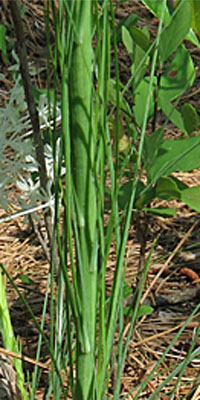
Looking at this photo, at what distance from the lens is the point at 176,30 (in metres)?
0.90

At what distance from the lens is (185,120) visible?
989mm

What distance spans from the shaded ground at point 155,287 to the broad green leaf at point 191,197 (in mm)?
175

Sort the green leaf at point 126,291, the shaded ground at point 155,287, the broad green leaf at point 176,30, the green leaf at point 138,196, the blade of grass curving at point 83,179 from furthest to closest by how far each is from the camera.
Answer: the shaded ground at point 155,287
the green leaf at point 126,291
the green leaf at point 138,196
the broad green leaf at point 176,30
the blade of grass curving at point 83,179

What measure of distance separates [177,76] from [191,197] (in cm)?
26

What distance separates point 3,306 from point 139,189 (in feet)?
1.17

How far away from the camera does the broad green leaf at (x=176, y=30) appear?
85 centimetres

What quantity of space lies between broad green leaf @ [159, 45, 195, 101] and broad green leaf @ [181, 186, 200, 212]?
8.0 inches

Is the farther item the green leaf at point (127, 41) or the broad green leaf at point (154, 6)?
the green leaf at point (127, 41)

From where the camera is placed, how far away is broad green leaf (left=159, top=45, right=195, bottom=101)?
103cm

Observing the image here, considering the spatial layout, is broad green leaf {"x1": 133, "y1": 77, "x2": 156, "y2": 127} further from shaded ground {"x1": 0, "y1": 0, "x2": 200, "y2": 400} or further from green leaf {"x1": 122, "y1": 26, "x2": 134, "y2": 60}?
shaded ground {"x1": 0, "y1": 0, "x2": 200, "y2": 400}

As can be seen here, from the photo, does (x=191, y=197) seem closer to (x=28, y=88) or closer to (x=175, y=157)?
(x=175, y=157)

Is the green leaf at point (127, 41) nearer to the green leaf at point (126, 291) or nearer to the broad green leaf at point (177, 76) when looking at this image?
the broad green leaf at point (177, 76)

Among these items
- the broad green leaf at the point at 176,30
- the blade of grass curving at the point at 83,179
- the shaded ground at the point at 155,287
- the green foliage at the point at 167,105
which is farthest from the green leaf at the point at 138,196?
the blade of grass curving at the point at 83,179

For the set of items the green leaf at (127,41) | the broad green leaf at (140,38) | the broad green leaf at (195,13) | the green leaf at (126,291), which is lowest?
the green leaf at (126,291)
